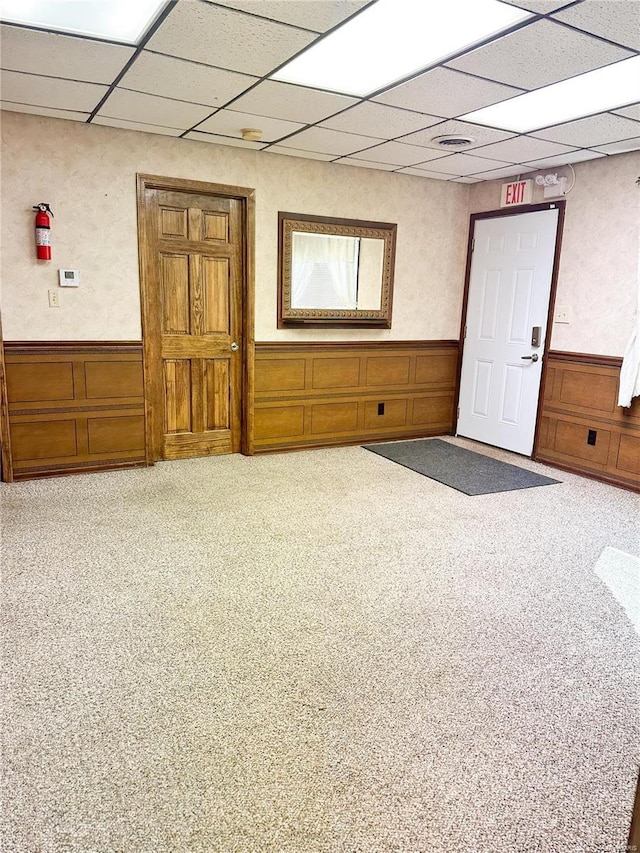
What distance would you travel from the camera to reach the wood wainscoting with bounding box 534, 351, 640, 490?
4.65 metres

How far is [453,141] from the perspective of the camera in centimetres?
427

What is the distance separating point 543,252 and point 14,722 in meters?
5.05

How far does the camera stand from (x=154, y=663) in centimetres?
229

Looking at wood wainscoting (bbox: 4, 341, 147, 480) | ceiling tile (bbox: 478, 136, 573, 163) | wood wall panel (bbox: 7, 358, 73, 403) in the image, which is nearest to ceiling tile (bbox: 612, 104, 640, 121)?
ceiling tile (bbox: 478, 136, 573, 163)

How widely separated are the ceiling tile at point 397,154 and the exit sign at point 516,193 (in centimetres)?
102

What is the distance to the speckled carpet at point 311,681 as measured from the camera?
5.33 feet

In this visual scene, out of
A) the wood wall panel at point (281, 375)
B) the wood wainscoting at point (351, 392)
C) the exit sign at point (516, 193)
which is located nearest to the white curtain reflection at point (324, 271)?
the wood wainscoting at point (351, 392)

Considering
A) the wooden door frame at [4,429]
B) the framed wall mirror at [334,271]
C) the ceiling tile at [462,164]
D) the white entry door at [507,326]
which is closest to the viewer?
the wooden door frame at [4,429]

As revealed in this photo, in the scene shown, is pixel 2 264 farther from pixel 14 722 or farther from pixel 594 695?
pixel 594 695

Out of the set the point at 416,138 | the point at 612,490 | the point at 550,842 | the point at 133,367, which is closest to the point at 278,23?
the point at 416,138

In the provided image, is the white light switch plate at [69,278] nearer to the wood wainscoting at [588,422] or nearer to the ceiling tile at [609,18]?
the ceiling tile at [609,18]

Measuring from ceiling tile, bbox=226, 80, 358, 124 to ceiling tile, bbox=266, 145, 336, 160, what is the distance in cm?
82

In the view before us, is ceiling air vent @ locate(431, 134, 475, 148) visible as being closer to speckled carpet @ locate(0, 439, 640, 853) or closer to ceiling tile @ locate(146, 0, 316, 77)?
ceiling tile @ locate(146, 0, 316, 77)

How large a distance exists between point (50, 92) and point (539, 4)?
274 cm
